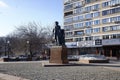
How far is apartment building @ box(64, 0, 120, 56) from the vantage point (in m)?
75.8

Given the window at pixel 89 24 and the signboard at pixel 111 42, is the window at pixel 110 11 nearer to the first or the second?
the window at pixel 89 24

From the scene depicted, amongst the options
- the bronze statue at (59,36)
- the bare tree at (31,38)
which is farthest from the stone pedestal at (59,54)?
the bare tree at (31,38)

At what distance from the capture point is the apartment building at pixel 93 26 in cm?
7581

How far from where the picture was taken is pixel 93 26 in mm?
85312

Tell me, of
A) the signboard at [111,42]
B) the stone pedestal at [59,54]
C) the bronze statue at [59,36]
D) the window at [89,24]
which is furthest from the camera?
the window at [89,24]

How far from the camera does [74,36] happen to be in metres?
93.9

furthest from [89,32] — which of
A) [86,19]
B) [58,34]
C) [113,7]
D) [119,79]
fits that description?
[119,79]

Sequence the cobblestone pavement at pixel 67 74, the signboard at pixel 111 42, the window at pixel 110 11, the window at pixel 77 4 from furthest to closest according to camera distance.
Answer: the window at pixel 77 4, the window at pixel 110 11, the signboard at pixel 111 42, the cobblestone pavement at pixel 67 74

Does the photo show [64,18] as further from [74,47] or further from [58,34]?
[58,34]

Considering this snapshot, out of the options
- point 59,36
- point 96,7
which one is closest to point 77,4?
point 96,7

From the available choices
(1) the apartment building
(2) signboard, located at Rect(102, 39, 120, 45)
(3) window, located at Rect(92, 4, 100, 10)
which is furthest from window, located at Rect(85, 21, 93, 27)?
(2) signboard, located at Rect(102, 39, 120, 45)

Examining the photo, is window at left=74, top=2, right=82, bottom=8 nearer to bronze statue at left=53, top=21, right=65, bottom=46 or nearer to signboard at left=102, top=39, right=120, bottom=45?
signboard at left=102, top=39, right=120, bottom=45

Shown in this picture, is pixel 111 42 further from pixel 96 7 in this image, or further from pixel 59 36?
pixel 59 36

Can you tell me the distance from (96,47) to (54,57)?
50.4 m
